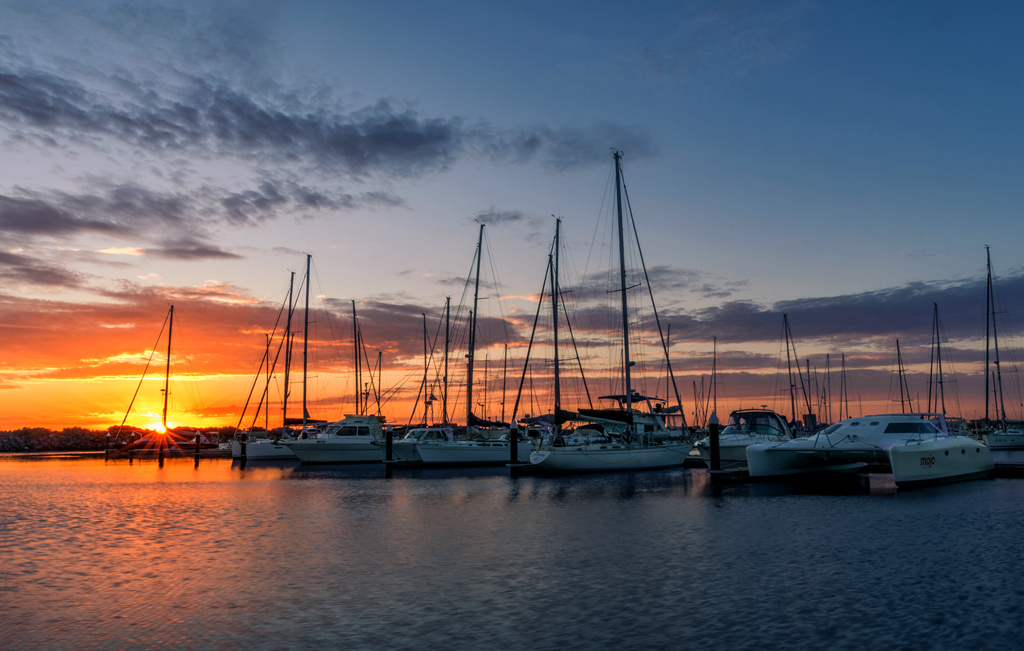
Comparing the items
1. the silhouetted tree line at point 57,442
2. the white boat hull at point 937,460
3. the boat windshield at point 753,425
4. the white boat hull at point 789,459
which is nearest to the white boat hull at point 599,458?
the boat windshield at point 753,425

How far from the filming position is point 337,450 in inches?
2165

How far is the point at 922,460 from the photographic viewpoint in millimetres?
29844

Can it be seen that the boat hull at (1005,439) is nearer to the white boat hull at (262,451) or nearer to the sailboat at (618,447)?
the sailboat at (618,447)

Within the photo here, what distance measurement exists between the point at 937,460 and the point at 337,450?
134 feet

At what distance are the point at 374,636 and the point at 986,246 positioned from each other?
224 feet

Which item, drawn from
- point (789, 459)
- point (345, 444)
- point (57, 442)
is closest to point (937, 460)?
point (789, 459)

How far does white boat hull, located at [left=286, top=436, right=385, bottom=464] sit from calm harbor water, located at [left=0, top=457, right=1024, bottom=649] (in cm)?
2505

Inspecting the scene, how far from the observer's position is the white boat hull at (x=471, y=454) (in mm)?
50188

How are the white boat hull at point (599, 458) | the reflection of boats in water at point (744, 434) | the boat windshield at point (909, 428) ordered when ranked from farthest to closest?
the white boat hull at point (599, 458), the reflection of boats in water at point (744, 434), the boat windshield at point (909, 428)

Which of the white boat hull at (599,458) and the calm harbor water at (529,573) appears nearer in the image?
the calm harbor water at (529,573)

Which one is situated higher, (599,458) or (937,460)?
(937,460)

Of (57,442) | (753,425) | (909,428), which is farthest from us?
(57,442)

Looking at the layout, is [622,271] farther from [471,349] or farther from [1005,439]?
[1005,439]

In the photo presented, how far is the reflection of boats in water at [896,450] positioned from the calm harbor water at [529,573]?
1.60m
